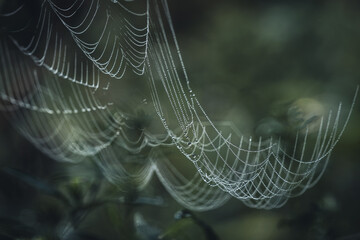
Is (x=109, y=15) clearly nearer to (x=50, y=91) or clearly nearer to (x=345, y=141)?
(x=50, y=91)

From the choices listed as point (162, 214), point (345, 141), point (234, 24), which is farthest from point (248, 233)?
point (234, 24)

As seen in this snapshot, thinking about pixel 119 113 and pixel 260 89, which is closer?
pixel 119 113

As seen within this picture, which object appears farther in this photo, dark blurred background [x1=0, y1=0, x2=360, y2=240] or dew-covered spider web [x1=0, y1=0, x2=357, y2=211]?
dark blurred background [x1=0, y1=0, x2=360, y2=240]

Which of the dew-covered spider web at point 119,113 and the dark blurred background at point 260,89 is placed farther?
the dark blurred background at point 260,89
